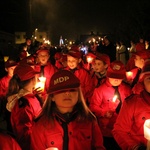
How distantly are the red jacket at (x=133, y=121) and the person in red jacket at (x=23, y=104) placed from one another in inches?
46.2

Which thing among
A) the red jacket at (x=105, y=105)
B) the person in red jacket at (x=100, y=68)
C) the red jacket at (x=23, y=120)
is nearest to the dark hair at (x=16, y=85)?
the red jacket at (x=23, y=120)

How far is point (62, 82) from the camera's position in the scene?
2.96m

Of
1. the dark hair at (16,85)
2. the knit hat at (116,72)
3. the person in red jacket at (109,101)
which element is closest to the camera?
the dark hair at (16,85)

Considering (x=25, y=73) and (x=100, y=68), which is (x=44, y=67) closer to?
(x=100, y=68)

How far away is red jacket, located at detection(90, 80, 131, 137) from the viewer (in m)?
4.54

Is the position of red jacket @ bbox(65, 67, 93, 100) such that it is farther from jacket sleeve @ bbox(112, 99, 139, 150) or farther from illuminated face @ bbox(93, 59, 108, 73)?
jacket sleeve @ bbox(112, 99, 139, 150)

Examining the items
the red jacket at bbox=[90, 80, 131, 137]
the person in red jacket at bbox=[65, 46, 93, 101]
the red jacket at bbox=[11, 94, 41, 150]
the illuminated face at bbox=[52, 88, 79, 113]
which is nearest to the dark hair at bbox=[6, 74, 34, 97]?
the red jacket at bbox=[11, 94, 41, 150]

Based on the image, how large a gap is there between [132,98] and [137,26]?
27.2m

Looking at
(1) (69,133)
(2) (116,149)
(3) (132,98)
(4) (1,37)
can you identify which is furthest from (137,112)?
(4) (1,37)

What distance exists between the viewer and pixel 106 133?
4.59 meters

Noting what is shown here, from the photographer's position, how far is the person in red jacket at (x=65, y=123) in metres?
2.95

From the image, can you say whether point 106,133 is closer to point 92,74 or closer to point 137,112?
point 137,112

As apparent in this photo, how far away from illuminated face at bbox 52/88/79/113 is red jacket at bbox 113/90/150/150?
657 millimetres

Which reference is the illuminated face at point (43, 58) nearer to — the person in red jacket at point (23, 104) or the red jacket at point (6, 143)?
the person in red jacket at point (23, 104)
